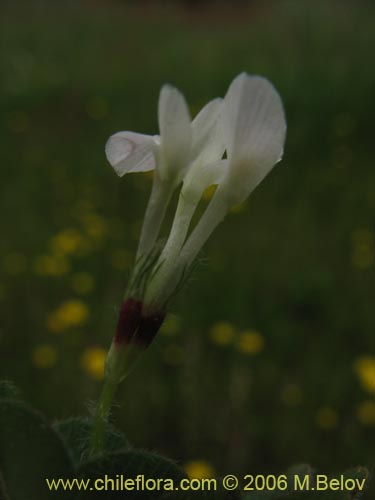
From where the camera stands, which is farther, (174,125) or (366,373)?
(366,373)

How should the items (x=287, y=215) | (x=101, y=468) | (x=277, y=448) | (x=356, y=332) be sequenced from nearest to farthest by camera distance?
(x=101, y=468), (x=277, y=448), (x=356, y=332), (x=287, y=215)

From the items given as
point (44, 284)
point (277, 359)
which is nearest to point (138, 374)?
point (277, 359)

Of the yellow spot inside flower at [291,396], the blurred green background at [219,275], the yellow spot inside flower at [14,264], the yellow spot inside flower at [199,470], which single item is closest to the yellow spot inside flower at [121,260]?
the blurred green background at [219,275]

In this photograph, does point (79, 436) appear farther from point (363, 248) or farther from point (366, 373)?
point (363, 248)

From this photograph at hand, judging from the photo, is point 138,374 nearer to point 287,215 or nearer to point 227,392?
point 227,392

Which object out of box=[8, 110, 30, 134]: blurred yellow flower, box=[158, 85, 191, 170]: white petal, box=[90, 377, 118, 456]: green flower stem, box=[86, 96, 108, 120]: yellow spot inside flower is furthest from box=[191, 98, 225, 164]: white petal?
box=[86, 96, 108, 120]: yellow spot inside flower

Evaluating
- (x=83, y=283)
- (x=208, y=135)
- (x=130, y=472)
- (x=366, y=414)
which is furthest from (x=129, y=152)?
(x=83, y=283)

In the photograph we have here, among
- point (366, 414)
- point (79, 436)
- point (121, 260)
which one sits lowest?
point (366, 414)
